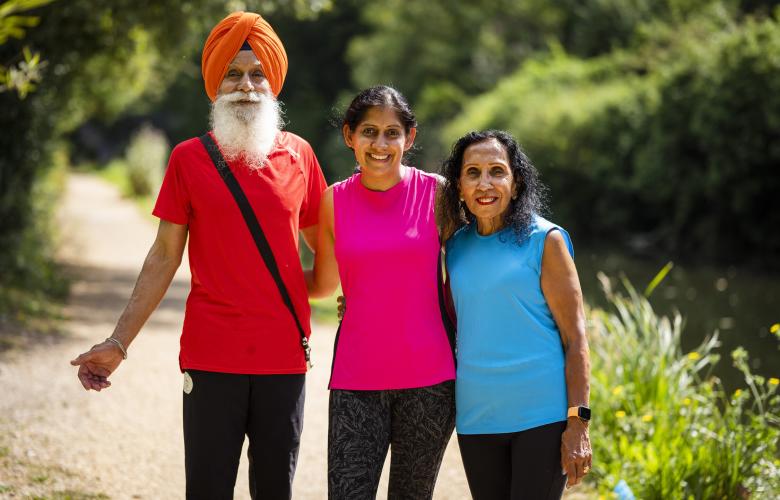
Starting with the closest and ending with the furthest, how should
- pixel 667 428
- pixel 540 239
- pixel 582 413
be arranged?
pixel 582 413
pixel 540 239
pixel 667 428

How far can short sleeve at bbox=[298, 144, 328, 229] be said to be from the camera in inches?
142

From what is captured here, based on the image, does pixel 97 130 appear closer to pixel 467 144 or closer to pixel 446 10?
pixel 446 10

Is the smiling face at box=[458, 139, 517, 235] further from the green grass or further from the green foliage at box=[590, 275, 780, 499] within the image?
the green grass

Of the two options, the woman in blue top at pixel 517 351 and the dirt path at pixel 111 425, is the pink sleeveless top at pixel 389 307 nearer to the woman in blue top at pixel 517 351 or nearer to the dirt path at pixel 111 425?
the woman in blue top at pixel 517 351

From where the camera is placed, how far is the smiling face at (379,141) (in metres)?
3.40

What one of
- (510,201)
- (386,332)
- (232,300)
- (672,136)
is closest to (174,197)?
(232,300)

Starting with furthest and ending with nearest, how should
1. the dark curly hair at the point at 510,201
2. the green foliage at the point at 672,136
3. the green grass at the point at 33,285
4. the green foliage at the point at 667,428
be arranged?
1. the green foliage at the point at 672,136
2. the green grass at the point at 33,285
3. the green foliage at the point at 667,428
4. the dark curly hair at the point at 510,201

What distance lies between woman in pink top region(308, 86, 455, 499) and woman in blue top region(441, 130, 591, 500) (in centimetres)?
11

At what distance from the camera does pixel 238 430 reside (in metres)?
3.31

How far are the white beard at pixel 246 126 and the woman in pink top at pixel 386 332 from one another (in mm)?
302

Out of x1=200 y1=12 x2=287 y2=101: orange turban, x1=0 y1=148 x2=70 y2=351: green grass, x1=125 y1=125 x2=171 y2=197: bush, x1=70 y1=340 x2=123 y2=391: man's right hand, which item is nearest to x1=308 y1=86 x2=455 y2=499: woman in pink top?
x1=200 y1=12 x2=287 y2=101: orange turban

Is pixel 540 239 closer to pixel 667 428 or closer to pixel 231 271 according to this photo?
pixel 231 271

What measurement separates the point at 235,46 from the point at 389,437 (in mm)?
1488

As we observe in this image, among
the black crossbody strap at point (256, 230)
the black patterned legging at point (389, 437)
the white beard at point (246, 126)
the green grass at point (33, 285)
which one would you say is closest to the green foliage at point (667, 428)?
the black patterned legging at point (389, 437)
